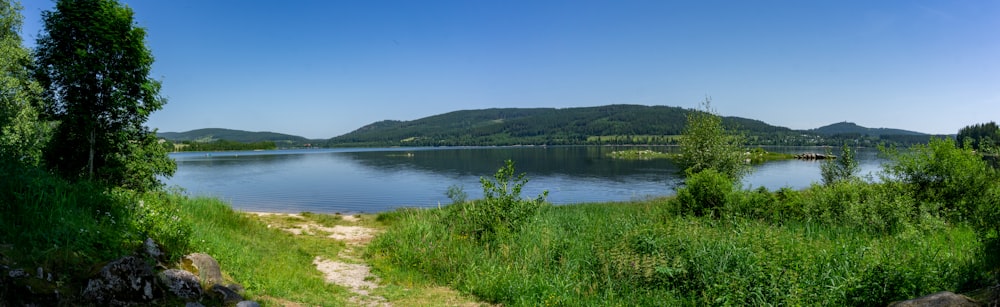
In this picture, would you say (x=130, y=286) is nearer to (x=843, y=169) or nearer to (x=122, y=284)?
(x=122, y=284)

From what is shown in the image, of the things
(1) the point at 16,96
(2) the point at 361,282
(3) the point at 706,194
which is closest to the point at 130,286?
(2) the point at 361,282

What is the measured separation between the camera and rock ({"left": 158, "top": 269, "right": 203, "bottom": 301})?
780 centimetres

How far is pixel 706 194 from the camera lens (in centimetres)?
1959

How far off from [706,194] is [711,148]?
11845 mm

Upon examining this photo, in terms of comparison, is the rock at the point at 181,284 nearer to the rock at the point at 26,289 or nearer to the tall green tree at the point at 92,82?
the rock at the point at 26,289

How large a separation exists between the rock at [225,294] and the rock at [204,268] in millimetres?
266

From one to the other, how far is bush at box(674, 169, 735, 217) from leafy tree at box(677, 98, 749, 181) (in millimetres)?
10531

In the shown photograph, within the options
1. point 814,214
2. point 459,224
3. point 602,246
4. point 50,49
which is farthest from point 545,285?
point 50,49

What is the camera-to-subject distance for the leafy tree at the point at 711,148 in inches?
1176

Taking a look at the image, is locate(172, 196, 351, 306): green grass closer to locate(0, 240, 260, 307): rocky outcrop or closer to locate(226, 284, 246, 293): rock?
locate(226, 284, 246, 293): rock

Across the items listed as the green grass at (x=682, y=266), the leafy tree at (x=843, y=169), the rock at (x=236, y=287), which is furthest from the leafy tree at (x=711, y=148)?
the rock at (x=236, y=287)

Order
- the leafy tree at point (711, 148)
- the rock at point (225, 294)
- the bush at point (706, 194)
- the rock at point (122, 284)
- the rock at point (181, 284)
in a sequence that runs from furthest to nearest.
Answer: the leafy tree at point (711, 148)
the bush at point (706, 194)
the rock at point (225, 294)
the rock at point (181, 284)
the rock at point (122, 284)

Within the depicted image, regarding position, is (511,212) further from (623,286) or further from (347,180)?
(347,180)

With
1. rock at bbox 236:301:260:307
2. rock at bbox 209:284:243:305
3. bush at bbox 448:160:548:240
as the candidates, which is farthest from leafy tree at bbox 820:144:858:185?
rock at bbox 209:284:243:305
